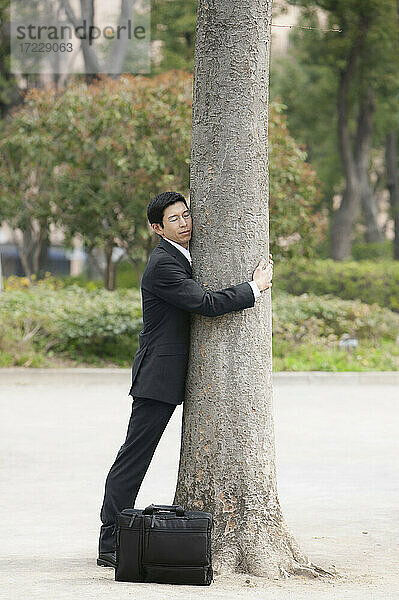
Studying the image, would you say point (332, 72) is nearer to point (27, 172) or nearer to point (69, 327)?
point (27, 172)

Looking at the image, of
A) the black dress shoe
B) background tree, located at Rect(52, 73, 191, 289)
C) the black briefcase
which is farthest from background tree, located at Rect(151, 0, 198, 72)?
the black briefcase

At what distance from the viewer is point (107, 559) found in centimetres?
561

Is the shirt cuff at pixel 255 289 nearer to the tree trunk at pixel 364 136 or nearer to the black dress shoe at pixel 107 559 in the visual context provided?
the black dress shoe at pixel 107 559

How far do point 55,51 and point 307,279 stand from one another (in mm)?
11883

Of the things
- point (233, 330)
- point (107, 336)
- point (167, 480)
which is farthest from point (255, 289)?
point (107, 336)

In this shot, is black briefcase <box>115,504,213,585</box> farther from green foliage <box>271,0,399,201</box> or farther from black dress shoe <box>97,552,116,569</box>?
green foliage <box>271,0,399,201</box>

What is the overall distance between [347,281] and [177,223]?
19.0 meters

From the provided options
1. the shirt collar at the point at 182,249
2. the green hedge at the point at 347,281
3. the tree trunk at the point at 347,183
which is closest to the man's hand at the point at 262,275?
the shirt collar at the point at 182,249

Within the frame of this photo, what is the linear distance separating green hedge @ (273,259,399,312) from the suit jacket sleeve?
713 inches

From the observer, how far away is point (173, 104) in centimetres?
1883

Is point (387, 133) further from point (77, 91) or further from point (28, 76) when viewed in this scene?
point (77, 91)

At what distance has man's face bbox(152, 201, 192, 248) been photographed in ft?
18.6

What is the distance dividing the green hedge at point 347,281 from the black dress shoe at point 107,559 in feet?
59.5

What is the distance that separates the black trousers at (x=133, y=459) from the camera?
5543mm
